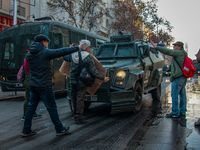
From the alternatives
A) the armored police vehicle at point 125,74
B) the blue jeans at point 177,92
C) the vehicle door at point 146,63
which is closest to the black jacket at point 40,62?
the armored police vehicle at point 125,74

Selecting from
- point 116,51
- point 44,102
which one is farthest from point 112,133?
point 116,51

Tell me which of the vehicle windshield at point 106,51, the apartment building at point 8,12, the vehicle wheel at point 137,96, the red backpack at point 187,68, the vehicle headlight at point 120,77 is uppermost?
the apartment building at point 8,12

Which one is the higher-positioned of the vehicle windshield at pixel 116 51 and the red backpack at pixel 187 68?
the vehicle windshield at pixel 116 51

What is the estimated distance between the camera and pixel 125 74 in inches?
230

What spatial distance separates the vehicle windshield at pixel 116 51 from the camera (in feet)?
24.5

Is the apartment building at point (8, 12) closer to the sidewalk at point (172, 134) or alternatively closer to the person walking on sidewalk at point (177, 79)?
the person walking on sidewalk at point (177, 79)

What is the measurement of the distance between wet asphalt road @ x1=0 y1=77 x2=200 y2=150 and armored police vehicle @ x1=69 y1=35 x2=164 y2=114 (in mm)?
465

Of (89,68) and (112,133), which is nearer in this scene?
(112,133)

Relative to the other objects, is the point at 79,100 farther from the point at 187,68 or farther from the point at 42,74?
the point at 187,68

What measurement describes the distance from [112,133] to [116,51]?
3.72 m

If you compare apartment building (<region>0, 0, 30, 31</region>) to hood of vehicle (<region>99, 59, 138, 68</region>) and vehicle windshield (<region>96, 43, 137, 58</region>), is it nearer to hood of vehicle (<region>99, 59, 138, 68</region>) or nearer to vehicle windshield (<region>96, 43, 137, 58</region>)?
vehicle windshield (<region>96, 43, 137, 58</region>)

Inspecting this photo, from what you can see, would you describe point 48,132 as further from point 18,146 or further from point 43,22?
point 43,22

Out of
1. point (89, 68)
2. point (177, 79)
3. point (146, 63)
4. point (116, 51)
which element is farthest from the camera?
point (116, 51)

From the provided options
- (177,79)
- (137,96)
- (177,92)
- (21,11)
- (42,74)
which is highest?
(21,11)
